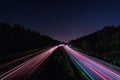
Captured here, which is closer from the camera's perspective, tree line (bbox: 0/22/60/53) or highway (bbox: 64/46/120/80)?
highway (bbox: 64/46/120/80)

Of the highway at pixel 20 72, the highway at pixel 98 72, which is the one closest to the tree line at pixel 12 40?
the highway at pixel 20 72

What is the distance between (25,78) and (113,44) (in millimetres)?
74839

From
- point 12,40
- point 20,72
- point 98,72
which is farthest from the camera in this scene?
point 12,40

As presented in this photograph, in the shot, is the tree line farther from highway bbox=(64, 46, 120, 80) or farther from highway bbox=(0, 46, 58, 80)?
highway bbox=(64, 46, 120, 80)

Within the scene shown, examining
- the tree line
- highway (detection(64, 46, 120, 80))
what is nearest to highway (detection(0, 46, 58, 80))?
highway (detection(64, 46, 120, 80))

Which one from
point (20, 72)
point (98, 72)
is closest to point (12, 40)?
point (20, 72)

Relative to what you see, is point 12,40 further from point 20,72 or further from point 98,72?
point 98,72

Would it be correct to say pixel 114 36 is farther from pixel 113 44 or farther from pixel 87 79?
pixel 87 79

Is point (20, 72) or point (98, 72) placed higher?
point (20, 72)

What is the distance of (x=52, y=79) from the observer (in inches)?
1035

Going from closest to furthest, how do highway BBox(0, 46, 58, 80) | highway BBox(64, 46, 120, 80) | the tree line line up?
highway BBox(0, 46, 58, 80)
highway BBox(64, 46, 120, 80)
the tree line

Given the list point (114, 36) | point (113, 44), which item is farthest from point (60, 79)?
point (114, 36)

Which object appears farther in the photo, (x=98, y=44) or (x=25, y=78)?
(x=98, y=44)

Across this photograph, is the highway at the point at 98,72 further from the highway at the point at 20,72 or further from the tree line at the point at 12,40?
the tree line at the point at 12,40
